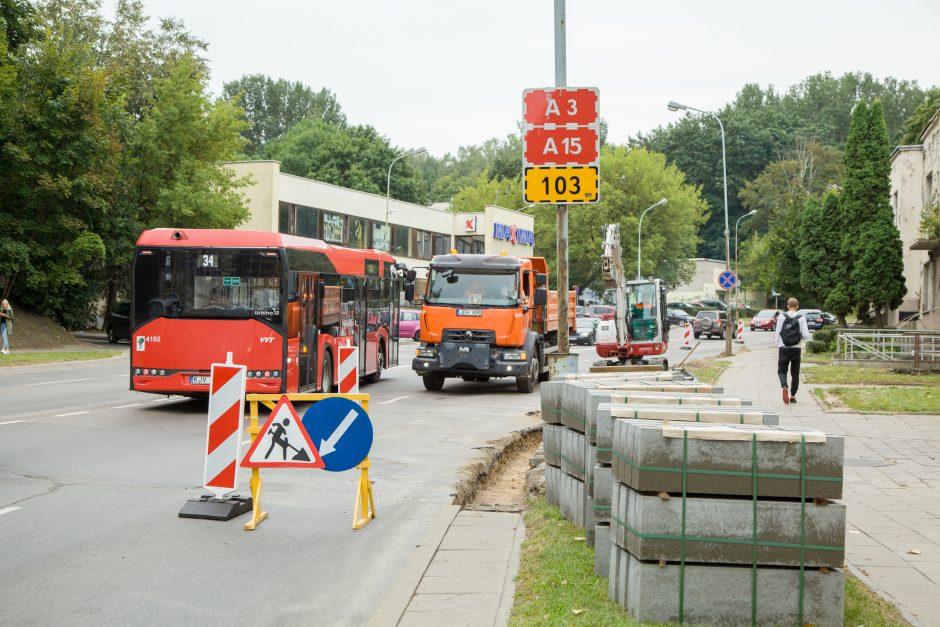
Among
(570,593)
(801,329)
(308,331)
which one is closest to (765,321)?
(801,329)

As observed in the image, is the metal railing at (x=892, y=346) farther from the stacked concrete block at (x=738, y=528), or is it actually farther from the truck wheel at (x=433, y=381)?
the stacked concrete block at (x=738, y=528)

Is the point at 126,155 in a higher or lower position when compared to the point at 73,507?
higher

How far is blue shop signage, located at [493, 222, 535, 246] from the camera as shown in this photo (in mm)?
76750

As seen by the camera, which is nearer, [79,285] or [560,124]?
[560,124]

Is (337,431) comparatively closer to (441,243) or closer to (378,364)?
(378,364)

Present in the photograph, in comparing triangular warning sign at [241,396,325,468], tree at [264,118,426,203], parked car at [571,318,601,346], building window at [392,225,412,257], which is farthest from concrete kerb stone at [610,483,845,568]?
tree at [264,118,426,203]

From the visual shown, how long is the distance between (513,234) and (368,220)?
18.9m

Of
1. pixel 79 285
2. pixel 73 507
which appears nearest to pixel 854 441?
pixel 73 507

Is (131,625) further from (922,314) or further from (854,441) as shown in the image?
(922,314)

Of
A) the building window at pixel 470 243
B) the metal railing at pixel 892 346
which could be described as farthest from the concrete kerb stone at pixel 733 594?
the building window at pixel 470 243

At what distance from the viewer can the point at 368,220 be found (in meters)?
63.0

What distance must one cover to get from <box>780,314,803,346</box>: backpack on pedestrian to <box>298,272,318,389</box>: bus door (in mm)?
8634

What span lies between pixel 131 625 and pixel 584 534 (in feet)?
10.3

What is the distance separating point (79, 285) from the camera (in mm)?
41156
